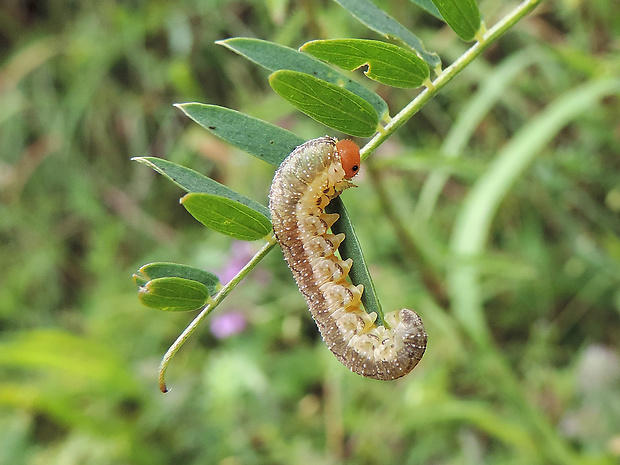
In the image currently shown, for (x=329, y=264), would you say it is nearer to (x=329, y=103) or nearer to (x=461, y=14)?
(x=329, y=103)

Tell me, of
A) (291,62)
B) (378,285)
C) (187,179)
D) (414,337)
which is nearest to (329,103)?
(291,62)

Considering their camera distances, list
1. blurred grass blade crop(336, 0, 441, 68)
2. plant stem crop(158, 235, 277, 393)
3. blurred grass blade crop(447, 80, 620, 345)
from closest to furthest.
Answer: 1. plant stem crop(158, 235, 277, 393)
2. blurred grass blade crop(336, 0, 441, 68)
3. blurred grass blade crop(447, 80, 620, 345)

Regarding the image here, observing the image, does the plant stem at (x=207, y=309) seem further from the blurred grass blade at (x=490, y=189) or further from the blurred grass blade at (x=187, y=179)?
the blurred grass blade at (x=490, y=189)

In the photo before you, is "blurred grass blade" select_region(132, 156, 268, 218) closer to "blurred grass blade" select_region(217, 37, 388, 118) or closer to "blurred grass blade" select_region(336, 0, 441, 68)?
"blurred grass blade" select_region(217, 37, 388, 118)

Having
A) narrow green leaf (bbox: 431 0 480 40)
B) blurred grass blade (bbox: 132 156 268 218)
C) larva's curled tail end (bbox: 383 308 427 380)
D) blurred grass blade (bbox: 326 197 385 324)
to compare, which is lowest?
larva's curled tail end (bbox: 383 308 427 380)

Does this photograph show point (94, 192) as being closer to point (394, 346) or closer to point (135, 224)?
point (135, 224)

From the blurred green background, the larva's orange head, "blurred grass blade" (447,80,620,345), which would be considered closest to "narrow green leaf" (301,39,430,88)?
the larva's orange head

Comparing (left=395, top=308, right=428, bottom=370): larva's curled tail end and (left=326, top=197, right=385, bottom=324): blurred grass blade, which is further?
(left=395, top=308, right=428, bottom=370): larva's curled tail end

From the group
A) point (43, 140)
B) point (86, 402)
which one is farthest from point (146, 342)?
point (43, 140)

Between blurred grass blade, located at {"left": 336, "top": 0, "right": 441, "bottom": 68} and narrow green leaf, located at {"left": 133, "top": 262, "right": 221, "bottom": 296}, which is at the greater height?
blurred grass blade, located at {"left": 336, "top": 0, "right": 441, "bottom": 68}
